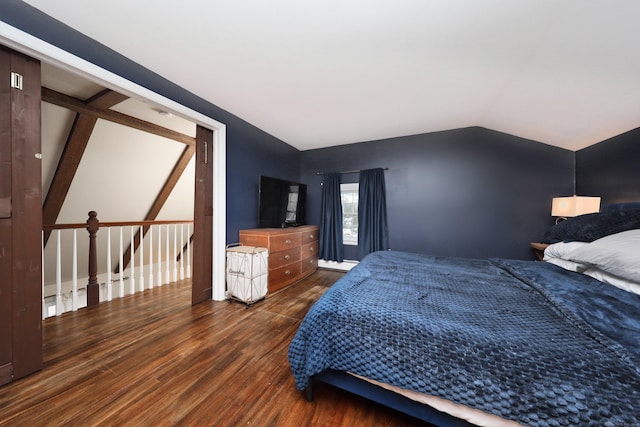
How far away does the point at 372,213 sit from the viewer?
12.2 feet

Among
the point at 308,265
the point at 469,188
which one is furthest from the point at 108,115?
the point at 469,188

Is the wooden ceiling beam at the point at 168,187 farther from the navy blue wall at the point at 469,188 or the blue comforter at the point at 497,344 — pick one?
the blue comforter at the point at 497,344

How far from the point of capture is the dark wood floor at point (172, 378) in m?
1.11

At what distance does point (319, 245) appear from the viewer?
162 inches

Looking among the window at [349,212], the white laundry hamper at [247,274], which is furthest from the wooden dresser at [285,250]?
the window at [349,212]

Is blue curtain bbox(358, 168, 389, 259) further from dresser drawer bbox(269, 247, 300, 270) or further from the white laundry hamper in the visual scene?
the white laundry hamper

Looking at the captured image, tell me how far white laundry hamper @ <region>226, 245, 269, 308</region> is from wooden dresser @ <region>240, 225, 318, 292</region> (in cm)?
16

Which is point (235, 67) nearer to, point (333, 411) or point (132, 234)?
point (333, 411)

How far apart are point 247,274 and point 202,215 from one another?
2.86 ft

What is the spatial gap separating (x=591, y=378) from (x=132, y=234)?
468 cm

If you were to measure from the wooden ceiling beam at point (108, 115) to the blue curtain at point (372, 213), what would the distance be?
111 inches

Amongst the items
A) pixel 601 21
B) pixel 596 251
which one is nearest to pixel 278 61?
pixel 601 21

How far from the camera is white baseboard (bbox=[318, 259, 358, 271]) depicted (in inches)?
156

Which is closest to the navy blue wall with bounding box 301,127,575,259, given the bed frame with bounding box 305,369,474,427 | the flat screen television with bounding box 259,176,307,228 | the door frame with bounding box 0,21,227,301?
the flat screen television with bounding box 259,176,307,228
